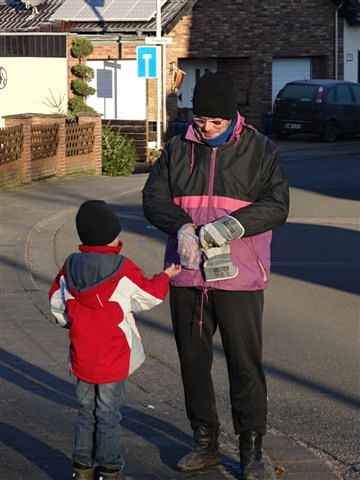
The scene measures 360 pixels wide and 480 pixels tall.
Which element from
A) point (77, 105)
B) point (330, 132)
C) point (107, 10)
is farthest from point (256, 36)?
point (77, 105)

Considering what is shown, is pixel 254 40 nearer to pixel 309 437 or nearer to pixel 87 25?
pixel 87 25

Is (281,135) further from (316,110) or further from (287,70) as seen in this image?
(287,70)

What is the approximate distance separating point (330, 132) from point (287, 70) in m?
5.60

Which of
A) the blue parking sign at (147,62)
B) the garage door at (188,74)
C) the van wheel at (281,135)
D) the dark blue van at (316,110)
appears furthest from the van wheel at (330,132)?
the blue parking sign at (147,62)

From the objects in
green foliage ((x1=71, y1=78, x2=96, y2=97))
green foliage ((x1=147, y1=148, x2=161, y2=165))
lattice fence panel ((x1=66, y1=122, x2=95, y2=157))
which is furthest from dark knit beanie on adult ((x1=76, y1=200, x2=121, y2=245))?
green foliage ((x1=71, y1=78, x2=96, y2=97))

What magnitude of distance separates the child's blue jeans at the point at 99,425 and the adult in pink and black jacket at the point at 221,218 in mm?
539

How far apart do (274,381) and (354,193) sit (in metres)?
12.9

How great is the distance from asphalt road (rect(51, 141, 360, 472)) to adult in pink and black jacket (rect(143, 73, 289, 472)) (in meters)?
0.80

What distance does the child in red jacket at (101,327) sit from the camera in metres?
5.43

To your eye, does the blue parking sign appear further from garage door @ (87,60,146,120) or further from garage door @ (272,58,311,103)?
garage door @ (272,58,311,103)

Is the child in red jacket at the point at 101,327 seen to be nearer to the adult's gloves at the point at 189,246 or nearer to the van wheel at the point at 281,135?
the adult's gloves at the point at 189,246

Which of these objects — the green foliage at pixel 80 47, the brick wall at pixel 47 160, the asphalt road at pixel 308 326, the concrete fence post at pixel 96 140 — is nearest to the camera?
the asphalt road at pixel 308 326

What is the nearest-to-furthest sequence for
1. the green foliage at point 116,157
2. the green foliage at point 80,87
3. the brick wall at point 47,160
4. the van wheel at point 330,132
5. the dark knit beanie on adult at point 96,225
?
1. the dark knit beanie on adult at point 96,225
2. the brick wall at point 47,160
3. the green foliage at point 116,157
4. the green foliage at point 80,87
5. the van wheel at point 330,132

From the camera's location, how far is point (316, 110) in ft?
111
